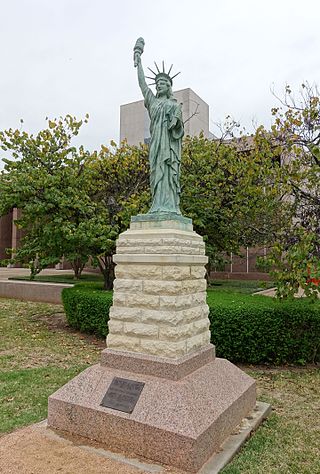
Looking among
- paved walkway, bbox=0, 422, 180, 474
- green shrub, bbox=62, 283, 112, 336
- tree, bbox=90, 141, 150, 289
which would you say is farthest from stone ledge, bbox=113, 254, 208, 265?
tree, bbox=90, 141, 150, 289

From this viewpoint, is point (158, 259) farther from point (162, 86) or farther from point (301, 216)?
point (301, 216)

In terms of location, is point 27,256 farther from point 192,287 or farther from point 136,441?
point 136,441

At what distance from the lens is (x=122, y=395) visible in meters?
4.43

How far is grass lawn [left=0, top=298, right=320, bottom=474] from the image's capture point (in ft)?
13.9

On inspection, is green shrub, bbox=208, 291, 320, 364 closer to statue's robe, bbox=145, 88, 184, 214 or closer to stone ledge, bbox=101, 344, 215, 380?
stone ledge, bbox=101, 344, 215, 380

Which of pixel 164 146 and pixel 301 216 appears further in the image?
pixel 301 216

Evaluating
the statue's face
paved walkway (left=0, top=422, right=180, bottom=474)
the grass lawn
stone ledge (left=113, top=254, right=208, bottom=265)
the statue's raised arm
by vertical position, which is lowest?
the grass lawn

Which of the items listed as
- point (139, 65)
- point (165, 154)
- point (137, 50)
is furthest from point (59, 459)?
point (137, 50)

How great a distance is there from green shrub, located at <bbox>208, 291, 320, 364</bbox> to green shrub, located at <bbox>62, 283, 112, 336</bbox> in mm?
3025

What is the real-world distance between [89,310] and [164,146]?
→ 5.98m

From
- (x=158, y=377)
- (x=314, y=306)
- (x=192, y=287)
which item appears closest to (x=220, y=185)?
(x=314, y=306)

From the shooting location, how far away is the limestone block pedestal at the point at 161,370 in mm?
3988

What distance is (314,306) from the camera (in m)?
7.94

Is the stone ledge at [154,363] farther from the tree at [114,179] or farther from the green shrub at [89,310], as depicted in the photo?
the tree at [114,179]
